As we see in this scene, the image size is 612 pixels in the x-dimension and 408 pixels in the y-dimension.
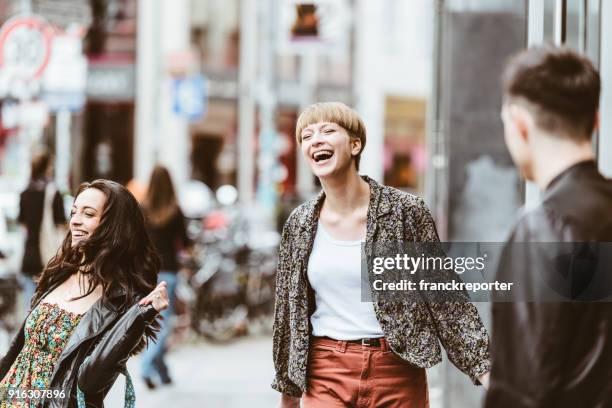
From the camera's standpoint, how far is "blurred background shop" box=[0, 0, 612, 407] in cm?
779

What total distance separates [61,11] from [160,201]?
12.1 feet

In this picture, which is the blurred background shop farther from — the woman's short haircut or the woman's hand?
the woman's hand

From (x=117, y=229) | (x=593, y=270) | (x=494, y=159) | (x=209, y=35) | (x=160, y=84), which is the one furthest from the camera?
(x=209, y=35)

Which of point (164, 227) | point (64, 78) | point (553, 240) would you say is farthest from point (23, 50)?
point (553, 240)

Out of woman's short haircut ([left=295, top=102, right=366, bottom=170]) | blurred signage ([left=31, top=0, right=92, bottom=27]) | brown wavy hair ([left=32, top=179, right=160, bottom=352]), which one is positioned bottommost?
brown wavy hair ([left=32, top=179, right=160, bottom=352])

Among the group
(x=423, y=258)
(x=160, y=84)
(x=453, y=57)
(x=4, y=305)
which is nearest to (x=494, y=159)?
(x=453, y=57)

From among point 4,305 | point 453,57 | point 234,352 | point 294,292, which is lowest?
point 234,352

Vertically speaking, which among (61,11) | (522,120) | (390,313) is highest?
(61,11)

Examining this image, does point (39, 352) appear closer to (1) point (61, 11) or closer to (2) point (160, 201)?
(2) point (160, 201)

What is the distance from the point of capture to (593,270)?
2242 millimetres

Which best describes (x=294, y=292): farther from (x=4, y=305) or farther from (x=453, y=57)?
(x=4, y=305)

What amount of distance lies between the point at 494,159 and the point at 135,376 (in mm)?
4332

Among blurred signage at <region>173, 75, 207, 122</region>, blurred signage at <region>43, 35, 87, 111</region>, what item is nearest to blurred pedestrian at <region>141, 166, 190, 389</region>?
blurred signage at <region>43, 35, 87, 111</region>

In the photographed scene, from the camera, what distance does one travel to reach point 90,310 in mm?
3471
